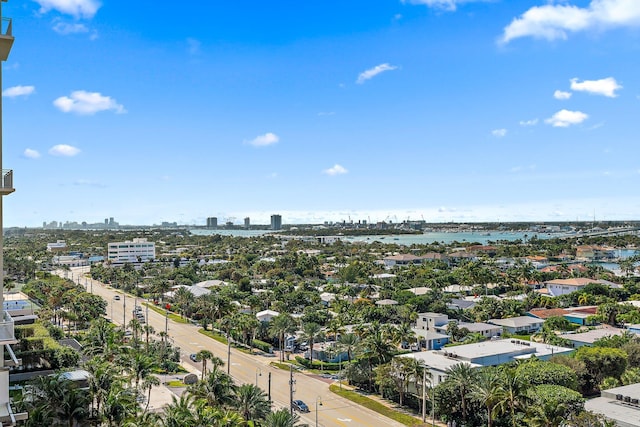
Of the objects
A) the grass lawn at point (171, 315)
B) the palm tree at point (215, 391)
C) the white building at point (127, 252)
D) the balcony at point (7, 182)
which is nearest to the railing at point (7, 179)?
the balcony at point (7, 182)

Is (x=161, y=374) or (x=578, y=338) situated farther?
(x=578, y=338)

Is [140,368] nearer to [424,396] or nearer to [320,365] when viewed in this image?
[424,396]

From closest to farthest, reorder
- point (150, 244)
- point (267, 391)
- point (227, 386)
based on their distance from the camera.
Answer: point (227, 386) → point (267, 391) → point (150, 244)

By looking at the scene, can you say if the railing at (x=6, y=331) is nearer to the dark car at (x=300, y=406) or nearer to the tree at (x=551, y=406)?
the tree at (x=551, y=406)

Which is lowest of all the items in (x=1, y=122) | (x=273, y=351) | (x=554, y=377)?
(x=273, y=351)

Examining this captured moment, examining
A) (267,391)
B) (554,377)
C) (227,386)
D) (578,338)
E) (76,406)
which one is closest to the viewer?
(76,406)

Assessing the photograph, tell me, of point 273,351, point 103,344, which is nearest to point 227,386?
point 103,344

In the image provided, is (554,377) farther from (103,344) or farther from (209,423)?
(103,344)
